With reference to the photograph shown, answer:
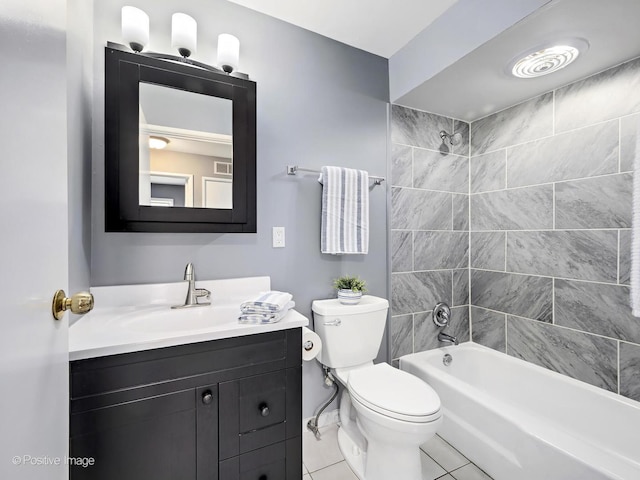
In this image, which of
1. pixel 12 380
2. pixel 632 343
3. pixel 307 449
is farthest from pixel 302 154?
pixel 632 343

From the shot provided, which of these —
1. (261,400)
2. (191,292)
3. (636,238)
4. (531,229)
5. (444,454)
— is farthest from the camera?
(531,229)

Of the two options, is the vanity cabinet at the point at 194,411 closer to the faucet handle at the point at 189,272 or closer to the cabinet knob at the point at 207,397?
the cabinet knob at the point at 207,397

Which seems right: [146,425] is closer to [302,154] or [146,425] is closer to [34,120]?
[34,120]

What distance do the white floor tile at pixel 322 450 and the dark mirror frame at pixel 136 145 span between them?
49.3 inches

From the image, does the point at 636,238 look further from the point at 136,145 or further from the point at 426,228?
the point at 136,145

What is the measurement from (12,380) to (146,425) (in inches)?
27.4

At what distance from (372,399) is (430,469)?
0.60 metres

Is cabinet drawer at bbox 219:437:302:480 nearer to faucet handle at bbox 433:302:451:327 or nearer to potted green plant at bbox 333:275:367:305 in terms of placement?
potted green plant at bbox 333:275:367:305

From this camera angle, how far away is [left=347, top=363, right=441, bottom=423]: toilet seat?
120 cm

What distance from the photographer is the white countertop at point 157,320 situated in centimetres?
96

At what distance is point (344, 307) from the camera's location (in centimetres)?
162

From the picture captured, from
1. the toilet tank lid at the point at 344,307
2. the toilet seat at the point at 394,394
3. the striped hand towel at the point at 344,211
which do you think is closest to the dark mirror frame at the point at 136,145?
the striped hand towel at the point at 344,211

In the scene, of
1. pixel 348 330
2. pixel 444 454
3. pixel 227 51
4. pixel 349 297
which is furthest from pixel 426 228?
pixel 227 51

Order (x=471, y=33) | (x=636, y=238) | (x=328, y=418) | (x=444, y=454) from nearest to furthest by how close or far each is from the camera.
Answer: (x=636, y=238)
(x=471, y=33)
(x=444, y=454)
(x=328, y=418)
